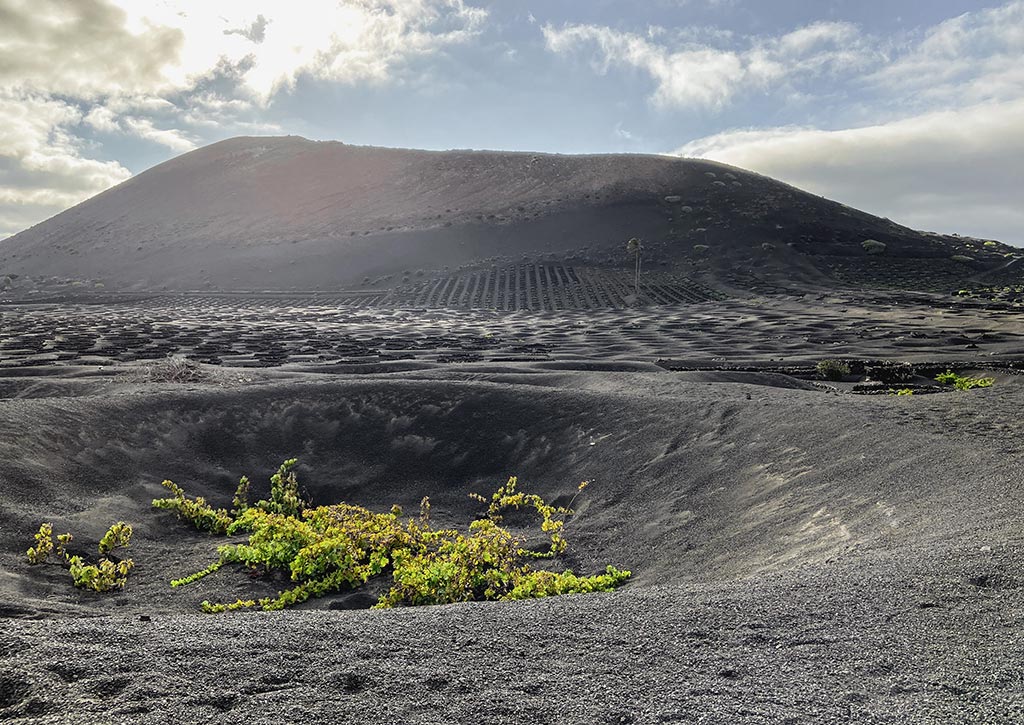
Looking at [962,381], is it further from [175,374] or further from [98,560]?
[175,374]

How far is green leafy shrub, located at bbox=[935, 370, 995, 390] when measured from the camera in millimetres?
12630

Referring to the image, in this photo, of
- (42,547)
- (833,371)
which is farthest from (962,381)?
(42,547)

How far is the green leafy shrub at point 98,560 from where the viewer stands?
562 centimetres

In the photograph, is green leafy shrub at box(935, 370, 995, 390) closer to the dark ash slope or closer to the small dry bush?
the small dry bush

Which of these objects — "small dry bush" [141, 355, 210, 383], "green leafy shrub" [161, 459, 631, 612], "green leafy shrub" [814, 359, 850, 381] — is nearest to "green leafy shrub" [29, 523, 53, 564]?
"green leafy shrub" [161, 459, 631, 612]

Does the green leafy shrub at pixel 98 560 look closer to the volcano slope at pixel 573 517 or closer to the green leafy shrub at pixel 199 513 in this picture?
the volcano slope at pixel 573 517

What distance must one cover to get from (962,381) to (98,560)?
569 inches

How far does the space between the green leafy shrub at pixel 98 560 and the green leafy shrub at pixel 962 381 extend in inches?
517

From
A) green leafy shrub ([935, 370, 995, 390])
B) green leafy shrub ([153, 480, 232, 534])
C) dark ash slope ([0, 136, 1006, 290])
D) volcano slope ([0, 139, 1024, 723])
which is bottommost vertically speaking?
green leafy shrub ([153, 480, 232, 534])

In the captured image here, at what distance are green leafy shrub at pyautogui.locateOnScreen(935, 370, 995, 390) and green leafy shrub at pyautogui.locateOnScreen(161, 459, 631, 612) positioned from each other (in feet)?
29.7

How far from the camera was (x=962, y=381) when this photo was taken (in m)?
13.4

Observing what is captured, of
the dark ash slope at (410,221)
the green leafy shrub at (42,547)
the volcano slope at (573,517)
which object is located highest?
the dark ash slope at (410,221)

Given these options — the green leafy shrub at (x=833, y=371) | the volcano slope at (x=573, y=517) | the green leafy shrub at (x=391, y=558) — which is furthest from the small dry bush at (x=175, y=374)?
the green leafy shrub at (x=833, y=371)

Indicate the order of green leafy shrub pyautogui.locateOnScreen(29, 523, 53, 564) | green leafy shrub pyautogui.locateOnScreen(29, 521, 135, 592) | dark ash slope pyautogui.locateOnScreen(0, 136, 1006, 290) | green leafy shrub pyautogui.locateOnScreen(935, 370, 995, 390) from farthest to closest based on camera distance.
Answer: dark ash slope pyautogui.locateOnScreen(0, 136, 1006, 290), green leafy shrub pyautogui.locateOnScreen(935, 370, 995, 390), green leafy shrub pyautogui.locateOnScreen(29, 523, 53, 564), green leafy shrub pyautogui.locateOnScreen(29, 521, 135, 592)
